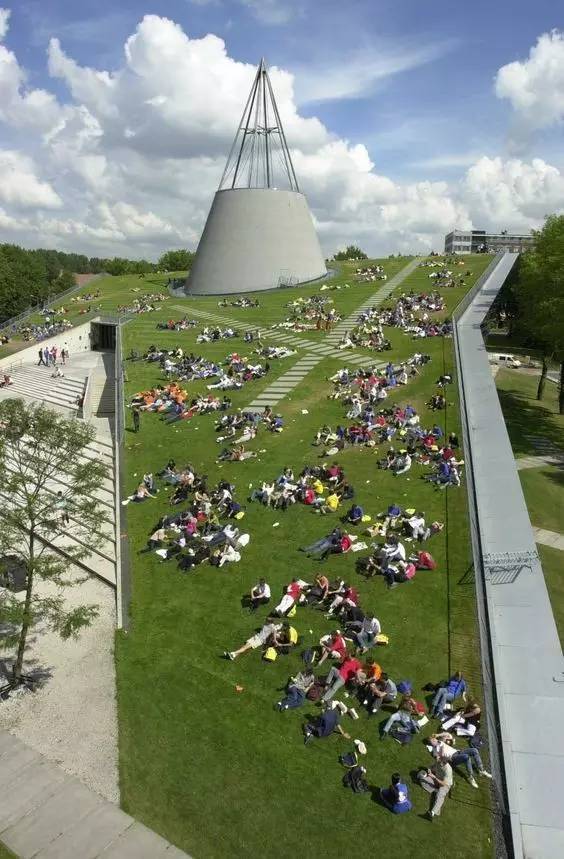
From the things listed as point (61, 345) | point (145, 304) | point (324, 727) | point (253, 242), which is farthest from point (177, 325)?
point (324, 727)

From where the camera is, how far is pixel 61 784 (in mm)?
10539

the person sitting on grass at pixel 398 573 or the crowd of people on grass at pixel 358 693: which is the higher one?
the person sitting on grass at pixel 398 573

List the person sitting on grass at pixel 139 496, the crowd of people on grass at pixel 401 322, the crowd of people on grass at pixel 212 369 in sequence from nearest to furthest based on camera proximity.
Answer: the person sitting on grass at pixel 139 496
the crowd of people on grass at pixel 212 369
the crowd of people on grass at pixel 401 322

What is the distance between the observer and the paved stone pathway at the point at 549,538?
20.1 metres

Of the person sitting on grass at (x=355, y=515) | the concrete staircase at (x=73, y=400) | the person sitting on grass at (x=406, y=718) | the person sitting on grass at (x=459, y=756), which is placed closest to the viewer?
the person sitting on grass at (x=459, y=756)

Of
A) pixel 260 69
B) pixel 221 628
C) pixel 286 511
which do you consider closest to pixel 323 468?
pixel 286 511

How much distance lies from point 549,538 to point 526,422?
16.6 m

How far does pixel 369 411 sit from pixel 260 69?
150ft

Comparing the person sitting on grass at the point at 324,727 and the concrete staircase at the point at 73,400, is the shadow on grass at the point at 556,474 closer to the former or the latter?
the person sitting on grass at the point at 324,727

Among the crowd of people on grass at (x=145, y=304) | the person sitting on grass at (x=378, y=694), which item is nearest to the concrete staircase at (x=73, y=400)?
the person sitting on grass at (x=378, y=694)

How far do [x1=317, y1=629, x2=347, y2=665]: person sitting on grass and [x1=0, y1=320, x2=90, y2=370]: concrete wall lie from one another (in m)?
39.4

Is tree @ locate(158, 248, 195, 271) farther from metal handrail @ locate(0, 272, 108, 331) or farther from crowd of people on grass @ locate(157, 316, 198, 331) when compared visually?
crowd of people on grass @ locate(157, 316, 198, 331)

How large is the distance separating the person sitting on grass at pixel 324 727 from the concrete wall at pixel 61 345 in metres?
40.9

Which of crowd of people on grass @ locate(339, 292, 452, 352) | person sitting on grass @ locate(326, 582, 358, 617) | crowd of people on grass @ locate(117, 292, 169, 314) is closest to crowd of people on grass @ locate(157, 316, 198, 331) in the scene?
crowd of people on grass @ locate(117, 292, 169, 314)
